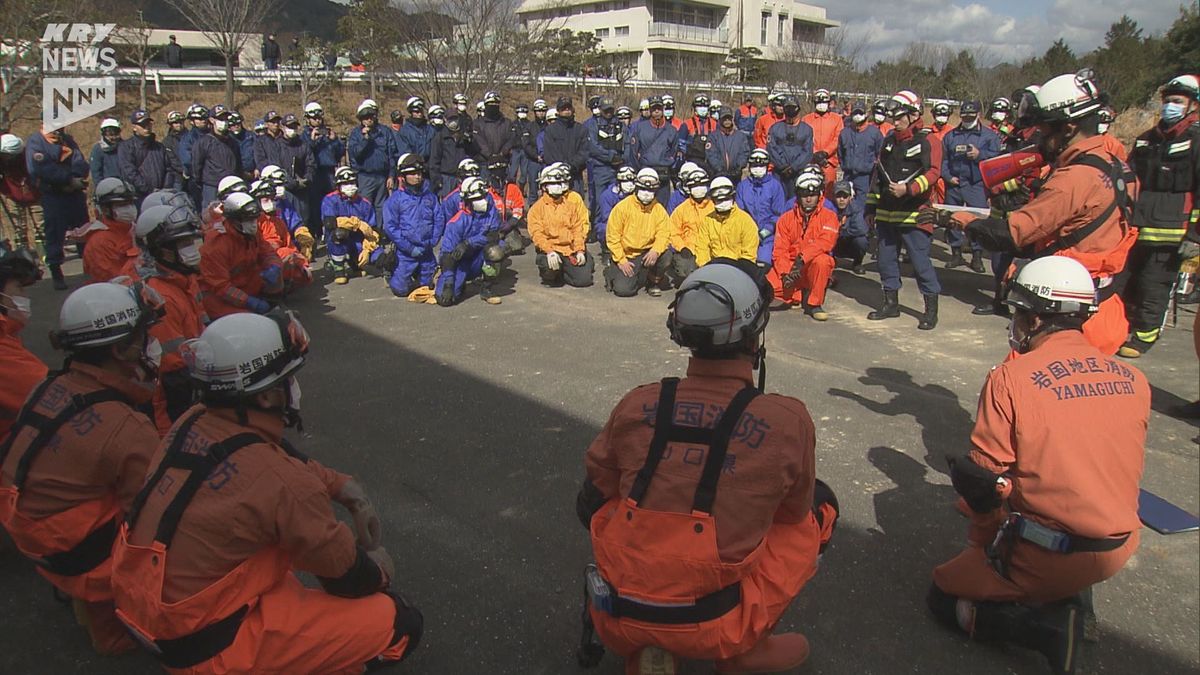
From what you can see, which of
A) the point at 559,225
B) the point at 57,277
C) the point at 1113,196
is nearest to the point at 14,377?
the point at 1113,196

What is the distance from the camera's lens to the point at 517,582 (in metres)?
3.37

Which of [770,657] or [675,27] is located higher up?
[675,27]

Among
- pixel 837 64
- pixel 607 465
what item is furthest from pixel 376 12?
pixel 607 465

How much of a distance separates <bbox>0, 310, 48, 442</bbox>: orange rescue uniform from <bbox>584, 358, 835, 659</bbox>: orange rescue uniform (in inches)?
117

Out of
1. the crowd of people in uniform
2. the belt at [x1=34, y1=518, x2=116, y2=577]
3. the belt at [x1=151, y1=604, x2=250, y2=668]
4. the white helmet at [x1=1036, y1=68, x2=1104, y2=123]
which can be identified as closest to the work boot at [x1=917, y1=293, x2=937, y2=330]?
the crowd of people in uniform

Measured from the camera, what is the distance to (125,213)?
A: 573 cm

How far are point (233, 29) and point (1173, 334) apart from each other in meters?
21.6

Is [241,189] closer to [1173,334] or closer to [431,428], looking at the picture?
[431,428]

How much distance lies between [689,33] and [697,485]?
52578 mm

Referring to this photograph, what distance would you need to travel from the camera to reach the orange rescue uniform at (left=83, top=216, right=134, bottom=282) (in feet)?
18.4

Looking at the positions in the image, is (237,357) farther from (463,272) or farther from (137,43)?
(137,43)

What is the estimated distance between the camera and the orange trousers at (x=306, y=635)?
2238mm

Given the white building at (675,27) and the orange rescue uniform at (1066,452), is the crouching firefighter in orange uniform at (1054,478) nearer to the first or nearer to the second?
the orange rescue uniform at (1066,452)

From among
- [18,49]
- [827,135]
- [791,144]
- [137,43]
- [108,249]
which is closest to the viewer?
[108,249]
